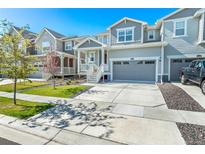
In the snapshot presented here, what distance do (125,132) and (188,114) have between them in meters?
3.09

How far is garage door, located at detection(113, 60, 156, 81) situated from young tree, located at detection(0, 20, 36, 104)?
34.5ft

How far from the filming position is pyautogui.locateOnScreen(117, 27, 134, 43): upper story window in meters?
15.7

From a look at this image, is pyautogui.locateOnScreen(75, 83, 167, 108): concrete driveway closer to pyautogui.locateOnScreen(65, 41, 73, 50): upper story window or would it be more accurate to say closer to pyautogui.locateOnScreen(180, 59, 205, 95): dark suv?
pyautogui.locateOnScreen(180, 59, 205, 95): dark suv

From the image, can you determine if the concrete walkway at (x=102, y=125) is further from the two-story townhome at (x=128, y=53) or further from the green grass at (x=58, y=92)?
the two-story townhome at (x=128, y=53)

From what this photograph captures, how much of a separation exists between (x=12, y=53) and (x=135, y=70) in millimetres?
11764

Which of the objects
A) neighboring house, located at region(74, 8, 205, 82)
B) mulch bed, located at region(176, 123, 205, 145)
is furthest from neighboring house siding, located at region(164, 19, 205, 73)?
mulch bed, located at region(176, 123, 205, 145)

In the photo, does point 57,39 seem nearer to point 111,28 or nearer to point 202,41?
point 111,28

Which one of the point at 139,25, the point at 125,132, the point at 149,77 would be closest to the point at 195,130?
the point at 125,132

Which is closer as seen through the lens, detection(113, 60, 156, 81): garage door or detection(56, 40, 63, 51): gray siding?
detection(113, 60, 156, 81): garage door

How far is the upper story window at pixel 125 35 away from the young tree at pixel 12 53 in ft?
38.6

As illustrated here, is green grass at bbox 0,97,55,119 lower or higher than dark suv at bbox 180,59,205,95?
lower

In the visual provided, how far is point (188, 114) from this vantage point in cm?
507

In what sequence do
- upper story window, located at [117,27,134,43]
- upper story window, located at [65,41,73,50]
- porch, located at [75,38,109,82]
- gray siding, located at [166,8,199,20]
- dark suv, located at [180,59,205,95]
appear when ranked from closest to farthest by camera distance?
dark suv, located at [180,59,205,95] < gray siding, located at [166,8,199,20] < porch, located at [75,38,109,82] < upper story window, located at [117,27,134,43] < upper story window, located at [65,41,73,50]

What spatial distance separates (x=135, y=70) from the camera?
14.6 metres
